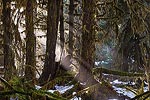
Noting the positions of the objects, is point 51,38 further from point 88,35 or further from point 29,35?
point 88,35

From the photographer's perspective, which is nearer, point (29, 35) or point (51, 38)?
point (29, 35)

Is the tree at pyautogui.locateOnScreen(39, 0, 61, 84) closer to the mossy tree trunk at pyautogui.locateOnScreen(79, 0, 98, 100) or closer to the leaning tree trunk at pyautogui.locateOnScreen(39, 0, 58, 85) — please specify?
the leaning tree trunk at pyautogui.locateOnScreen(39, 0, 58, 85)

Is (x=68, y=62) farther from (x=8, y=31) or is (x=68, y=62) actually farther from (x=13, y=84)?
(x=13, y=84)

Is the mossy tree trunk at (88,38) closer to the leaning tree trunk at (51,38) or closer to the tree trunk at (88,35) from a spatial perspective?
the tree trunk at (88,35)

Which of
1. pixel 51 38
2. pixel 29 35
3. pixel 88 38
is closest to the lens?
pixel 88 38

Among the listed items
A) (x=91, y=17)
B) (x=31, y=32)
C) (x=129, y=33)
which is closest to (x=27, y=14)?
(x=31, y=32)

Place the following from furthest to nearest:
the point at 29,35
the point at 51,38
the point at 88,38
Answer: the point at 51,38 → the point at 29,35 → the point at 88,38

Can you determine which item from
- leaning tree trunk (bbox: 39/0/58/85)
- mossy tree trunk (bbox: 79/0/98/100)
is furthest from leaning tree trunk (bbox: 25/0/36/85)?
leaning tree trunk (bbox: 39/0/58/85)

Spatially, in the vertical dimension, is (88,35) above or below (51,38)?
above

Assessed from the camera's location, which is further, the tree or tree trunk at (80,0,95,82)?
the tree

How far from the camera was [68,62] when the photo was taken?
1144cm

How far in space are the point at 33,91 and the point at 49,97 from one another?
8 centimetres

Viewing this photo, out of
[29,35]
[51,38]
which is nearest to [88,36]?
[29,35]

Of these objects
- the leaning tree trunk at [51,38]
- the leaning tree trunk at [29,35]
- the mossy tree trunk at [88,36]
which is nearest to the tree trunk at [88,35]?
the mossy tree trunk at [88,36]
